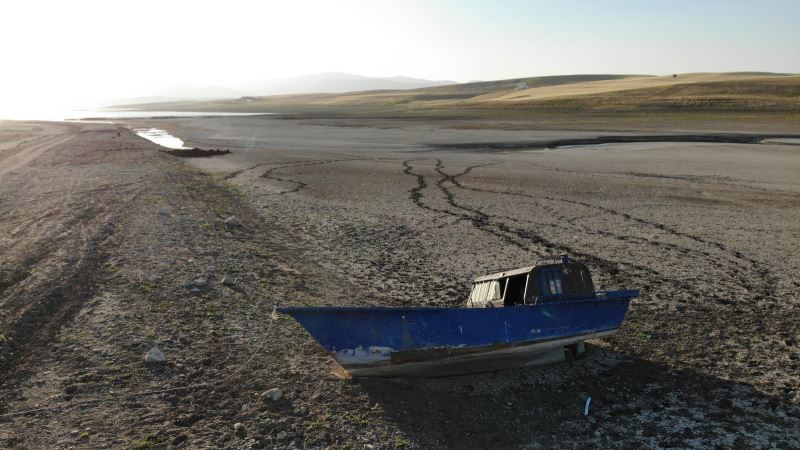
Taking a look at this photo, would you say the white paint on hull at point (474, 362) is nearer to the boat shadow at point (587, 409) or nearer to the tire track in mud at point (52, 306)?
the boat shadow at point (587, 409)

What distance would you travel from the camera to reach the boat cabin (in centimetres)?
938

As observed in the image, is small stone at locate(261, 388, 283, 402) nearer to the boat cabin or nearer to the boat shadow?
the boat shadow

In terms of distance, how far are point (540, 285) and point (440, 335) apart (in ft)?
6.70

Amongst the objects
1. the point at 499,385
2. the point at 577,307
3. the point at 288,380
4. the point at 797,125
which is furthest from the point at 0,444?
the point at 797,125

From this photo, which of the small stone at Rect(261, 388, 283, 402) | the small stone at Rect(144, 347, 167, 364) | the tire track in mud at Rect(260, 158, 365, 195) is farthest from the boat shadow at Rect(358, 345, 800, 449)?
the tire track in mud at Rect(260, 158, 365, 195)

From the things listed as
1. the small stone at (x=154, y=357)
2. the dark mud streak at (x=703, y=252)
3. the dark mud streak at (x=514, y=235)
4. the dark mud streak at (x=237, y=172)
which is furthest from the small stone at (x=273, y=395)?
the dark mud streak at (x=237, y=172)

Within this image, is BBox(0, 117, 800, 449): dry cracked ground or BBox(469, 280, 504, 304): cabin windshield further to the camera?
BBox(469, 280, 504, 304): cabin windshield

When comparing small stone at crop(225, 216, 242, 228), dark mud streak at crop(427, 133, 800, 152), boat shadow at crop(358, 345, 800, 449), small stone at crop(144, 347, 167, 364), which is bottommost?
boat shadow at crop(358, 345, 800, 449)

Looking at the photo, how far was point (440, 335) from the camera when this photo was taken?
831 cm

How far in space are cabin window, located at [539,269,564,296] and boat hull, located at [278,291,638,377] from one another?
484mm

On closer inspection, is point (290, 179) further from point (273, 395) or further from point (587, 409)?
point (587, 409)

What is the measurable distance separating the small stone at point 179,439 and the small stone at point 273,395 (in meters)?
1.14

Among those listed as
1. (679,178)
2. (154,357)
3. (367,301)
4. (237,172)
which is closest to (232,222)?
(367,301)

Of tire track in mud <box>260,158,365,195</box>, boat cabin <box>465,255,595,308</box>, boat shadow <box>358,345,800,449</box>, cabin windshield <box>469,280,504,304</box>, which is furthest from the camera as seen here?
tire track in mud <box>260,158,365,195</box>
